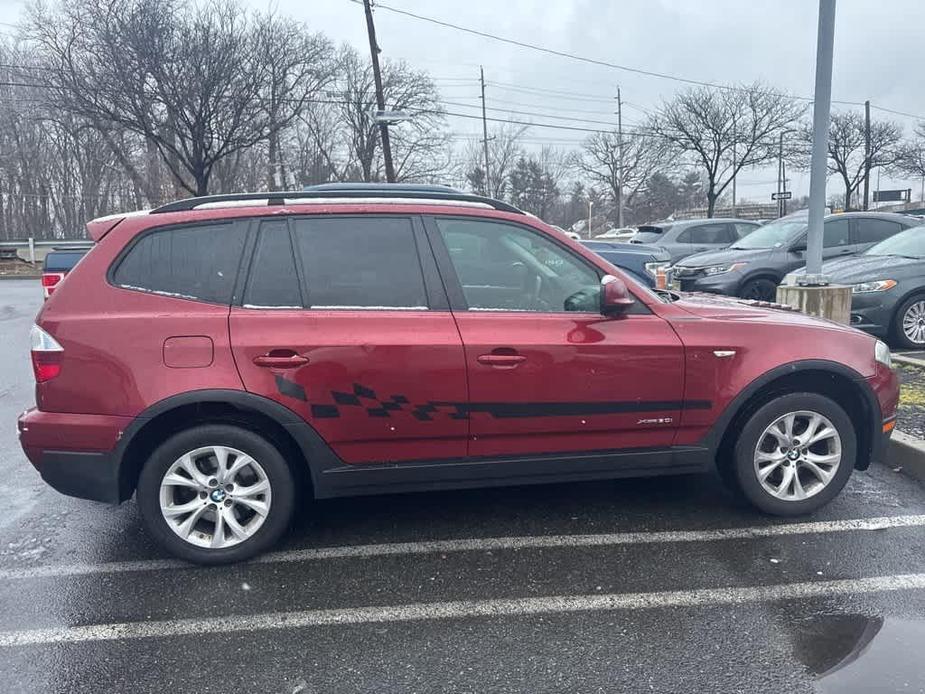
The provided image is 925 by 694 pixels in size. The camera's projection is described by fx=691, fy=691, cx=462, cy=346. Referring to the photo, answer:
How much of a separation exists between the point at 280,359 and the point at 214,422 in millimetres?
488

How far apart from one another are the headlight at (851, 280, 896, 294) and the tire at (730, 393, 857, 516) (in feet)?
15.0

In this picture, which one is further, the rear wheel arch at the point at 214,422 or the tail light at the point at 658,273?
the tail light at the point at 658,273

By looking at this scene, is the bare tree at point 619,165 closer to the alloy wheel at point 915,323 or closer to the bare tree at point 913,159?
the bare tree at point 913,159

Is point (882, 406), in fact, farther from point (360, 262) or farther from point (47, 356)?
point (47, 356)

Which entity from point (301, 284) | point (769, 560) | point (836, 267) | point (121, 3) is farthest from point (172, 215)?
point (121, 3)

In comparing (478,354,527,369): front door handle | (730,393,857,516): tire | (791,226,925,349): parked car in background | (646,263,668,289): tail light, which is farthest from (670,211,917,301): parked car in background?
(478,354,527,369): front door handle

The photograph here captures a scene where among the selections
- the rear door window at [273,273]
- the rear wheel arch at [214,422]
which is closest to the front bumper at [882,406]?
the rear wheel arch at [214,422]

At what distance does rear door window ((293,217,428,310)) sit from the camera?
3502mm

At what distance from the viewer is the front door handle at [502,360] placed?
136 inches

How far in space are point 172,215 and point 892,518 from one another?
425cm

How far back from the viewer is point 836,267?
856 centimetres

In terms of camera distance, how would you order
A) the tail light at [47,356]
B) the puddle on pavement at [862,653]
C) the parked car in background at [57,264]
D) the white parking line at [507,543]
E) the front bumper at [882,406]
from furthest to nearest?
the parked car in background at [57,264] < the front bumper at [882,406] < the white parking line at [507,543] < the tail light at [47,356] < the puddle on pavement at [862,653]

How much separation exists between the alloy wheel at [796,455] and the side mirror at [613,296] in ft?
3.62

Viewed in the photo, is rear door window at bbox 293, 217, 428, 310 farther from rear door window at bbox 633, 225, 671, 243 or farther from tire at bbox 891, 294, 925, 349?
rear door window at bbox 633, 225, 671, 243
